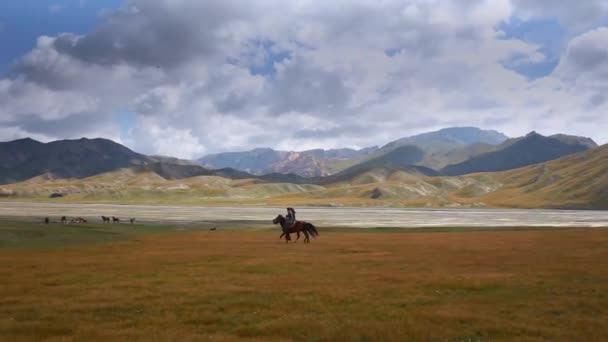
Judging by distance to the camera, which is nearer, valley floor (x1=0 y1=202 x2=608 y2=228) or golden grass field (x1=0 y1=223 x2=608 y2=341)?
golden grass field (x1=0 y1=223 x2=608 y2=341)

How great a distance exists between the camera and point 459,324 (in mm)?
14195

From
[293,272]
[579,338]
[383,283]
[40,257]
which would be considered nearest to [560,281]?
[383,283]

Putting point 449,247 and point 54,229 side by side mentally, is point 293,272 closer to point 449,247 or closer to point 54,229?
point 449,247

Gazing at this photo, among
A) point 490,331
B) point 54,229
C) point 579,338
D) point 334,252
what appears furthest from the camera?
point 54,229

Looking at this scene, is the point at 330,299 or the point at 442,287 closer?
the point at 330,299

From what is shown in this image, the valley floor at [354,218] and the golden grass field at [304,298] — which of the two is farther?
the valley floor at [354,218]

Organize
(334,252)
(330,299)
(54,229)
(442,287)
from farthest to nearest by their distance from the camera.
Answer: (54,229) < (334,252) < (442,287) < (330,299)

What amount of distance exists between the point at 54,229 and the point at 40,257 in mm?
25765

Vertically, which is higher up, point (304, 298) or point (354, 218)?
point (304, 298)

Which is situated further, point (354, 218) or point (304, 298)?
point (354, 218)

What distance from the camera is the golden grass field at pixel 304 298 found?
13516 millimetres

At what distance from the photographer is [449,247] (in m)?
41.5

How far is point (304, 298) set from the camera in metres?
18.0

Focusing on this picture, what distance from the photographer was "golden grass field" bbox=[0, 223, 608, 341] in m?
13.5
